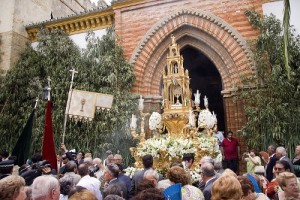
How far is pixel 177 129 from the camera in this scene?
7.82 meters

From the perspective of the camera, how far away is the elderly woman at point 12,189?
8.52 ft

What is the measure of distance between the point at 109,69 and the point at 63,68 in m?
2.25

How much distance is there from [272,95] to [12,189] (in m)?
8.77

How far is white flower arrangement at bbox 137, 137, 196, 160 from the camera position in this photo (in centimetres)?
696

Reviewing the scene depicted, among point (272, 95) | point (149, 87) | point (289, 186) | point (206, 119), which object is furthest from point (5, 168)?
point (149, 87)

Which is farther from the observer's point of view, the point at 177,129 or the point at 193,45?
the point at 193,45

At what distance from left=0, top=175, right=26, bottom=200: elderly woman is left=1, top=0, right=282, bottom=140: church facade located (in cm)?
906

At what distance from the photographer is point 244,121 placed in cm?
1073

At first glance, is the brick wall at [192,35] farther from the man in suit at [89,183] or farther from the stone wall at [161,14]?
the man in suit at [89,183]

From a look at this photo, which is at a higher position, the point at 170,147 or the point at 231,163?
the point at 170,147

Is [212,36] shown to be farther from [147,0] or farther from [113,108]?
[113,108]

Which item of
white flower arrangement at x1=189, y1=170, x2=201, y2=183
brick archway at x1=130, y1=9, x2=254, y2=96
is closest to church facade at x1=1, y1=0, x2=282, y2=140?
brick archway at x1=130, y1=9, x2=254, y2=96

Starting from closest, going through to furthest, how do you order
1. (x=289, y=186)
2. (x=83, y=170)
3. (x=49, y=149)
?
(x=289, y=186) → (x=83, y=170) → (x=49, y=149)

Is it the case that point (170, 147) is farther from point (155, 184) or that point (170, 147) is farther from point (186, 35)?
point (186, 35)
